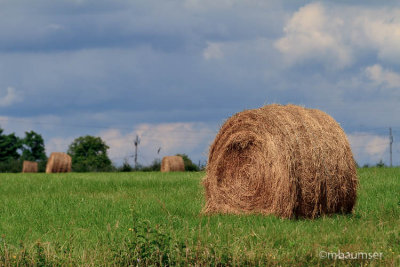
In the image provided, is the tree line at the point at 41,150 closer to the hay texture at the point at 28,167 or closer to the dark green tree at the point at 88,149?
the dark green tree at the point at 88,149

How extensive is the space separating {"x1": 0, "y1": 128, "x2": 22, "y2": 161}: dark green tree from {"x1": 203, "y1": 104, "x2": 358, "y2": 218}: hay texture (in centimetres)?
5910

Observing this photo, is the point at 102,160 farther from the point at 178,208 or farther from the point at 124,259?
the point at 124,259

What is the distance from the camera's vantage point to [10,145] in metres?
68.8

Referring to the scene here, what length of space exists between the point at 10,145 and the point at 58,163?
32.0m

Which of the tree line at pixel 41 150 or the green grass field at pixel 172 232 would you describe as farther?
the tree line at pixel 41 150

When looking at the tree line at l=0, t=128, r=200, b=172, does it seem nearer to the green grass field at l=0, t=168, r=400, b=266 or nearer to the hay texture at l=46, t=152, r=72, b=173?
the hay texture at l=46, t=152, r=72, b=173

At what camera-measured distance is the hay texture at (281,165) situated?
12.3 meters

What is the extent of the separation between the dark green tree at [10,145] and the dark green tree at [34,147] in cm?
81

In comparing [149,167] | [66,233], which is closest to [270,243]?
[66,233]

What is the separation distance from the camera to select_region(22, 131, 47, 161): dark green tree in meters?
69.0

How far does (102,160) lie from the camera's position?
72.1 meters

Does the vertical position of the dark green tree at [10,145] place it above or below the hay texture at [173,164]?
above

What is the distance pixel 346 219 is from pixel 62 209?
26.2 feet

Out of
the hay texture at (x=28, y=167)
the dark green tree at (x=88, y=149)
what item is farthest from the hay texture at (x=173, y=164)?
the dark green tree at (x=88, y=149)
